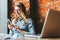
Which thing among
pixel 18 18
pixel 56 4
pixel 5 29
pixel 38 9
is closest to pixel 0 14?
pixel 5 29

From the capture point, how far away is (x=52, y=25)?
3.77 feet

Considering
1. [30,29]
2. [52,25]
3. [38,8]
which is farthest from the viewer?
[38,8]

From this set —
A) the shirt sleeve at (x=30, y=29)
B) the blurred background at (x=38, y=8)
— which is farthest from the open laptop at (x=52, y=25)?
the blurred background at (x=38, y=8)

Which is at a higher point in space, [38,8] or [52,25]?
[52,25]

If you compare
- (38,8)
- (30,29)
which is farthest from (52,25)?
(38,8)

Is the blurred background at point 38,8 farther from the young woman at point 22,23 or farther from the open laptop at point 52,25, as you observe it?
the open laptop at point 52,25

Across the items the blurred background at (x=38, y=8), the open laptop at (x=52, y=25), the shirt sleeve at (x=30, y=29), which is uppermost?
the open laptop at (x=52, y=25)

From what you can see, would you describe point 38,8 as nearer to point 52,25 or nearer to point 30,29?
point 30,29

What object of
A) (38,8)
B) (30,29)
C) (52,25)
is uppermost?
(52,25)

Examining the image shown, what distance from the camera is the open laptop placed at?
1088 mm

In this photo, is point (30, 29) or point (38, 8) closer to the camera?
point (30, 29)

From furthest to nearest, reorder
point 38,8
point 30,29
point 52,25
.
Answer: point 38,8
point 30,29
point 52,25

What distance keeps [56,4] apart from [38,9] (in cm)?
38

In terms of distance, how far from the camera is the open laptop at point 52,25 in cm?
109
